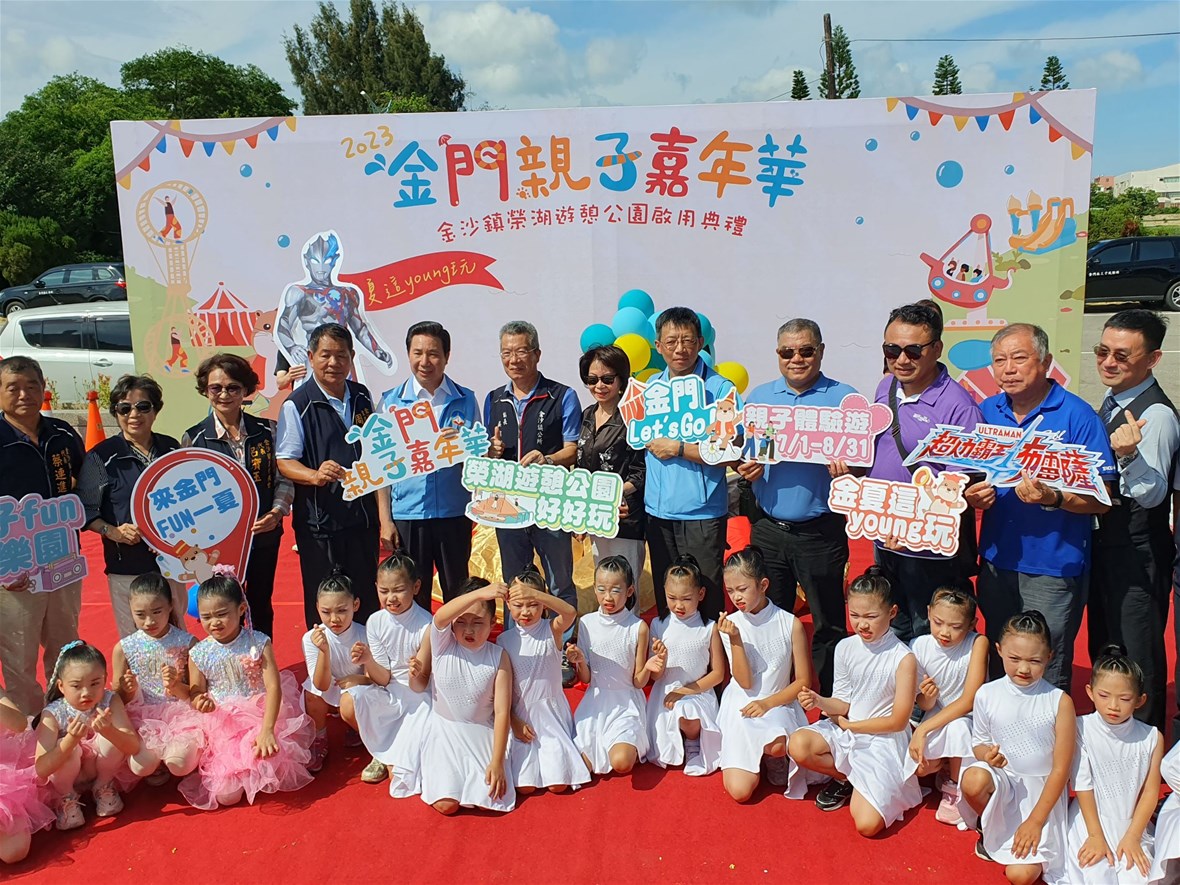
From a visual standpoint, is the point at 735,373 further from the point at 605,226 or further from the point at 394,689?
the point at 394,689

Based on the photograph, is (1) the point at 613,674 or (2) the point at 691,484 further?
(2) the point at 691,484

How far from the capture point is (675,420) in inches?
142

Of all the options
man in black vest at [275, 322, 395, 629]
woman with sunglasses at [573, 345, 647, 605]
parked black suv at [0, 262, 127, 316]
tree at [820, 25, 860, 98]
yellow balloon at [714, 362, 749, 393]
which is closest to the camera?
man in black vest at [275, 322, 395, 629]

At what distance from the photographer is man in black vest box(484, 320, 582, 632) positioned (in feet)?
12.6

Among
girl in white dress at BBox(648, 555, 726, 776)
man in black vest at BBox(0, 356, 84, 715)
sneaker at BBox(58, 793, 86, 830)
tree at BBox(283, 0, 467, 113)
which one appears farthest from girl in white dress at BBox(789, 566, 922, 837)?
tree at BBox(283, 0, 467, 113)

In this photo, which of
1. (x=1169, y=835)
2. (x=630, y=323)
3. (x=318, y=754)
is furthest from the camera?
(x=630, y=323)

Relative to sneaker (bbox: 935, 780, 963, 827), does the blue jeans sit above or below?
above

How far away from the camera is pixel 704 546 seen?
11.9 ft

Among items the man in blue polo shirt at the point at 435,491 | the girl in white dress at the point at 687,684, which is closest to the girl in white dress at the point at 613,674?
the girl in white dress at the point at 687,684

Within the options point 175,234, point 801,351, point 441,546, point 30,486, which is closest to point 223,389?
point 30,486

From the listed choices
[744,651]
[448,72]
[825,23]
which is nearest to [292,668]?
[744,651]

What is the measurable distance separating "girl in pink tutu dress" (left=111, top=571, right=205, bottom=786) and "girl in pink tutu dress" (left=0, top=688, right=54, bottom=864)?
1.11 feet

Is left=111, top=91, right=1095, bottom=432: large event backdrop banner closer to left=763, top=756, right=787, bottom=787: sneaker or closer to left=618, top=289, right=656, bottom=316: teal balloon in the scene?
left=618, top=289, right=656, bottom=316: teal balloon

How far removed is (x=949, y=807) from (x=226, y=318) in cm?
602
